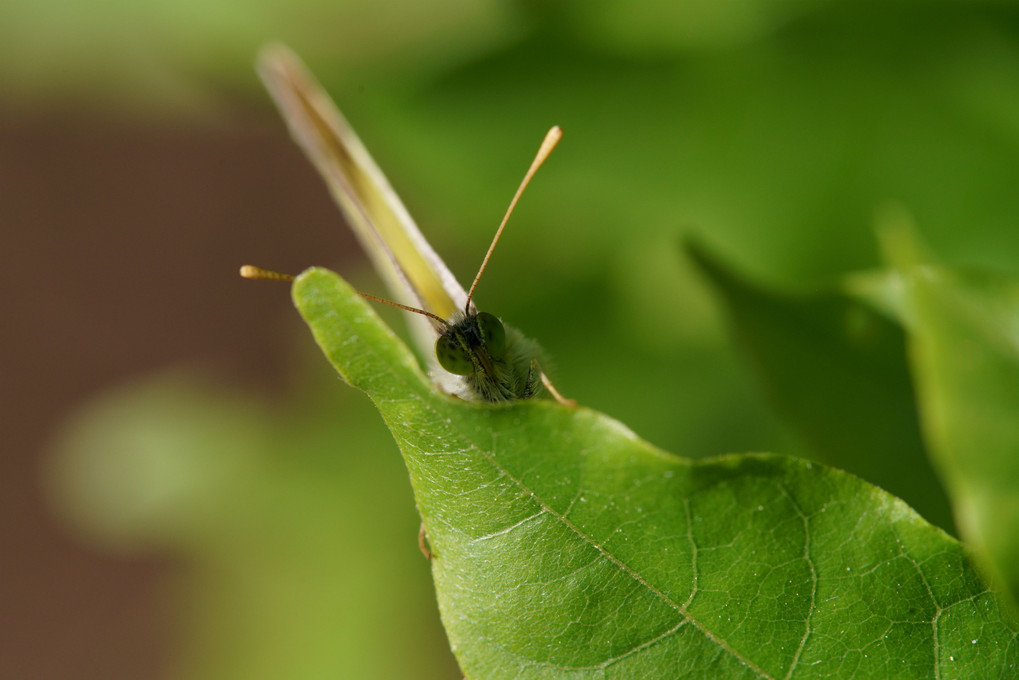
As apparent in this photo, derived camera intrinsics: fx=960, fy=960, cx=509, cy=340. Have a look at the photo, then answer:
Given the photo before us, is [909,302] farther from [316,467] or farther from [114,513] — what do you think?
[114,513]

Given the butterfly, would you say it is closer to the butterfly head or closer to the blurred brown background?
the butterfly head

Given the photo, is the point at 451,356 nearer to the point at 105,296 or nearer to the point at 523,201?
the point at 523,201

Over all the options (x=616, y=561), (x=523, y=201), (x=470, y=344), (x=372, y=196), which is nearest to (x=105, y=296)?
(x=523, y=201)

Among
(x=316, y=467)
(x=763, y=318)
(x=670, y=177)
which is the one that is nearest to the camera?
(x=763, y=318)

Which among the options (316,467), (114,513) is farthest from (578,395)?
(114,513)

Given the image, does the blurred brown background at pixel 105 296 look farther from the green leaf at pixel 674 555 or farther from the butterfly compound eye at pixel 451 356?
the green leaf at pixel 674 555

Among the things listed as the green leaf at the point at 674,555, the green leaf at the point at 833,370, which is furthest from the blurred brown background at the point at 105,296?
the green leaf at the point at 674,555

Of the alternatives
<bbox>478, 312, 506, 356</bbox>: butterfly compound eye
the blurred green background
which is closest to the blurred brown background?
the blurred green background
